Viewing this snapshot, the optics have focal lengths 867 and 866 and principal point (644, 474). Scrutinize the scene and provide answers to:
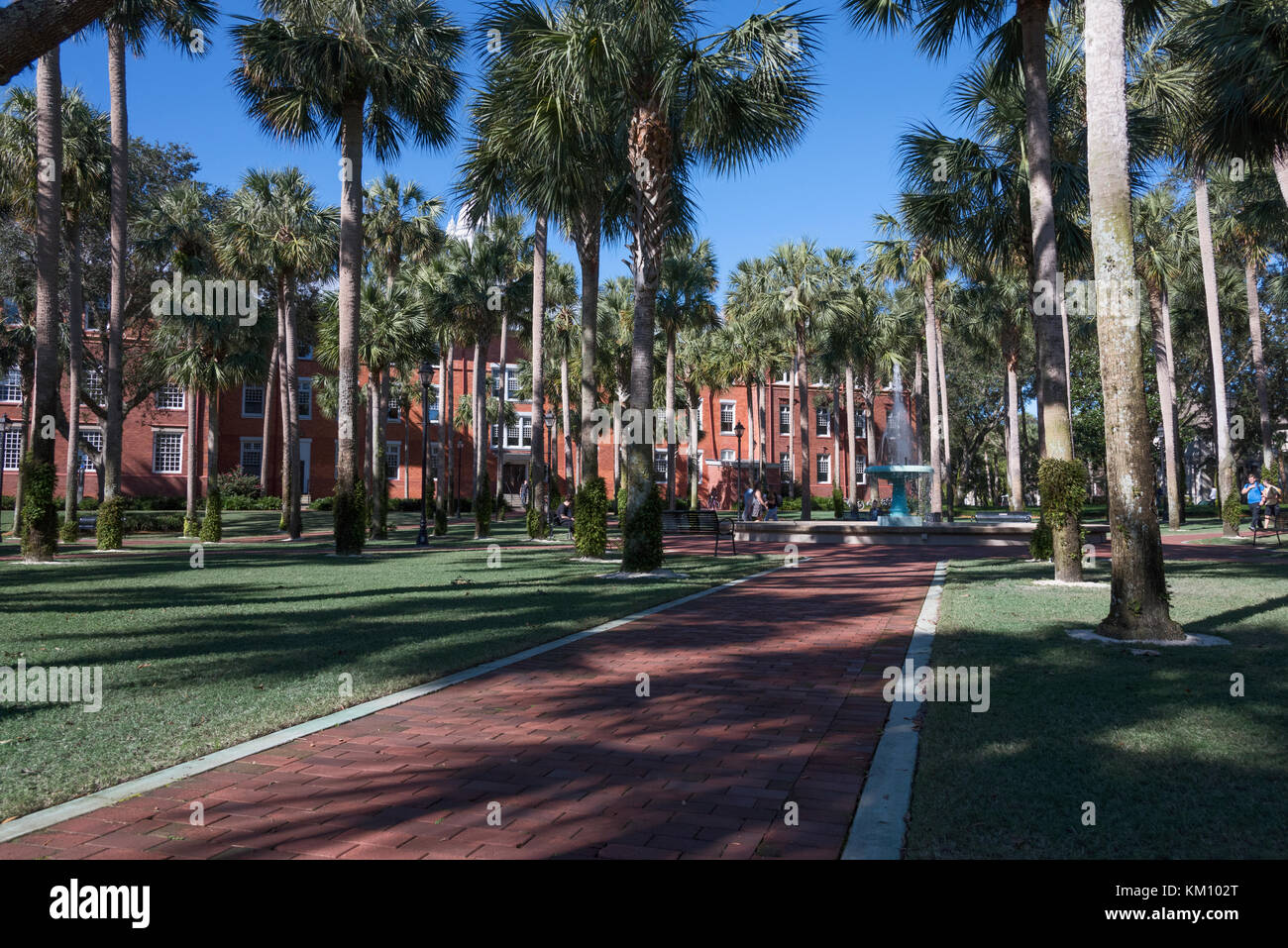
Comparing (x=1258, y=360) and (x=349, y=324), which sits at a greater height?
(x=1258, y=360)

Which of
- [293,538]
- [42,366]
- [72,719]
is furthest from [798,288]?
[72,719]

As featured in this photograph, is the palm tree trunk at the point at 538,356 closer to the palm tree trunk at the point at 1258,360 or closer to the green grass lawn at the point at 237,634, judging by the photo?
the green grass lawn at the point at 237,634

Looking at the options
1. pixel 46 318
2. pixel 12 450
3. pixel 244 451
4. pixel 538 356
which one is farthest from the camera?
pixel 244 451

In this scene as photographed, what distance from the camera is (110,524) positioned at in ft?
66.7

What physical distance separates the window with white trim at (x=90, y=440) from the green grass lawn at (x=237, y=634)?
3146 cm

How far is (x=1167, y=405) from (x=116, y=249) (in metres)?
34.2

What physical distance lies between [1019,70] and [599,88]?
778 cm

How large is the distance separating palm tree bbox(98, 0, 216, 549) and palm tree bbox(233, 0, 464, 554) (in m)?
1.52

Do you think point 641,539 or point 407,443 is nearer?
point 641,539

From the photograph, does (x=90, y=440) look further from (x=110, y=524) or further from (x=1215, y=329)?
(x=1215, y=329)

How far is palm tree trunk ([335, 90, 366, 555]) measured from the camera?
1953 cm

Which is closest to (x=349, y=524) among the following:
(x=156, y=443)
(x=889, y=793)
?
(x=889, y=793)

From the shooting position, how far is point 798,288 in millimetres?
34375

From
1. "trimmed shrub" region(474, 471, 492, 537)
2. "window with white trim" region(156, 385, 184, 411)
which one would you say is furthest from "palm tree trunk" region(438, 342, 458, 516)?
"window with white trim" region(156, 385, 184, 411)
